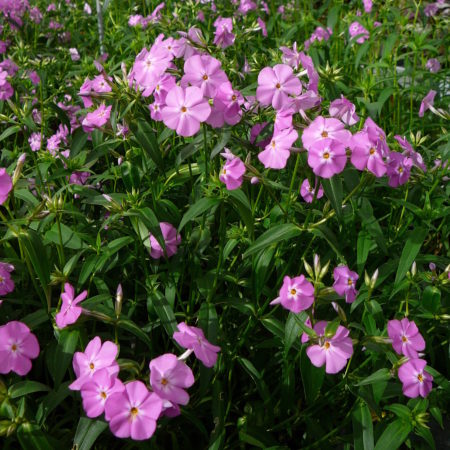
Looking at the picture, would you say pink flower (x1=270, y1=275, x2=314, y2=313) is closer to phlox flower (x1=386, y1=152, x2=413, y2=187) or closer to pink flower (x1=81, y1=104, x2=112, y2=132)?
phlox flower (x1=386, y1=152, x2=413, y2=187)

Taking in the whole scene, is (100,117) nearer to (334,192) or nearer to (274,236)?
(274,236)

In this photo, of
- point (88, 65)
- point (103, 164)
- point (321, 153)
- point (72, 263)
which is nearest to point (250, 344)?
point (72, 263)

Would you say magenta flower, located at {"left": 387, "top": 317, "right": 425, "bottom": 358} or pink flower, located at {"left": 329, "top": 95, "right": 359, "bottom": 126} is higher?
pink flower, located at {"left": 329, "top": 95, "right": 359, "bottom": 126}

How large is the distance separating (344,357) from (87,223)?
3.78 feet

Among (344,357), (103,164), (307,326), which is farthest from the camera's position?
(103,164)

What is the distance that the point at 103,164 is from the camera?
306 centimetres

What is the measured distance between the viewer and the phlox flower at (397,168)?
1960 millimetres

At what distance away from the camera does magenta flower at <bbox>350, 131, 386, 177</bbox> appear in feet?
5.45

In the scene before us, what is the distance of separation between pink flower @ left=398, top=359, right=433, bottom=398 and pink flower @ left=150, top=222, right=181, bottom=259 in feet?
2.81

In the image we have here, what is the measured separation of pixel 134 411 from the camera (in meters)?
1.32

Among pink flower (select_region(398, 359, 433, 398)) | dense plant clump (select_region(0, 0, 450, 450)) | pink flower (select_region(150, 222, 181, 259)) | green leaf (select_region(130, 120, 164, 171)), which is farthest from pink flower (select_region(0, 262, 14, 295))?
pink flower (select_region(398, 359, 433, 398))

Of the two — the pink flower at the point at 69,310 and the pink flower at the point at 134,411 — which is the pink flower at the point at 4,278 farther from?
the pink flower at the point at 134,411

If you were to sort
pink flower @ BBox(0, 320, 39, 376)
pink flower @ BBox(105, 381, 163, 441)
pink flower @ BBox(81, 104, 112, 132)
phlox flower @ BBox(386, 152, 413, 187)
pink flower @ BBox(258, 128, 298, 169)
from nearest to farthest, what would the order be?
pink flower @ BBox(105, 381, 163, 441) < pink flower @ BBox(0, 320, 39, 376) < pink flower @ BBox(258, 128, 298, 169) < phlox flower @ BBox(386, 152, 413, 187) < pink flower @ BBox(81, 104, 112, 132)

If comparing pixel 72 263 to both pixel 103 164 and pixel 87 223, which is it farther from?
pixel 103 164
